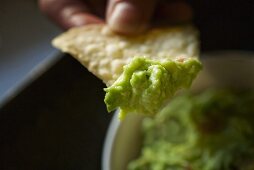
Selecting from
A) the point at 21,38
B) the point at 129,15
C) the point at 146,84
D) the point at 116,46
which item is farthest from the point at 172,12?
the point at 21,38

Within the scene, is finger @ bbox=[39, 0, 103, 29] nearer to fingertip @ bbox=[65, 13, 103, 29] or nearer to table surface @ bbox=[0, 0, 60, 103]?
fingertip @ bbox=[65, 13, 103, 29]

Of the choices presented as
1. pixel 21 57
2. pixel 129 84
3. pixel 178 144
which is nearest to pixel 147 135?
pixel 178 144

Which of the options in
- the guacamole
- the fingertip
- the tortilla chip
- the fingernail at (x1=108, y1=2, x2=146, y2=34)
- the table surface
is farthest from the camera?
the table surface

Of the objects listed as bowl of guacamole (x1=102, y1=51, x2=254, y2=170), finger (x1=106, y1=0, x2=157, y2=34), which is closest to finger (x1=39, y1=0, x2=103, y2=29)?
finger (x1=106, y1=0, x2=157, y2=34)

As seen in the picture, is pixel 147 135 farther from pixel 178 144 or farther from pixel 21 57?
pixel 21 57

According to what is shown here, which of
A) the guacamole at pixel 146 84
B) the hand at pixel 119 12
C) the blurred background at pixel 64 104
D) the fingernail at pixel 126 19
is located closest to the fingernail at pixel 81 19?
the hand at pixel 119 12

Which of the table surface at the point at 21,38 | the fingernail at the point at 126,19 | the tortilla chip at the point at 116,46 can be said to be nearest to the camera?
the tortilla chip at the point at 116,46

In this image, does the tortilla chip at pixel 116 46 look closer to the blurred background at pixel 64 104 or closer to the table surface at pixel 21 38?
the blurred background at pixel 64 104
